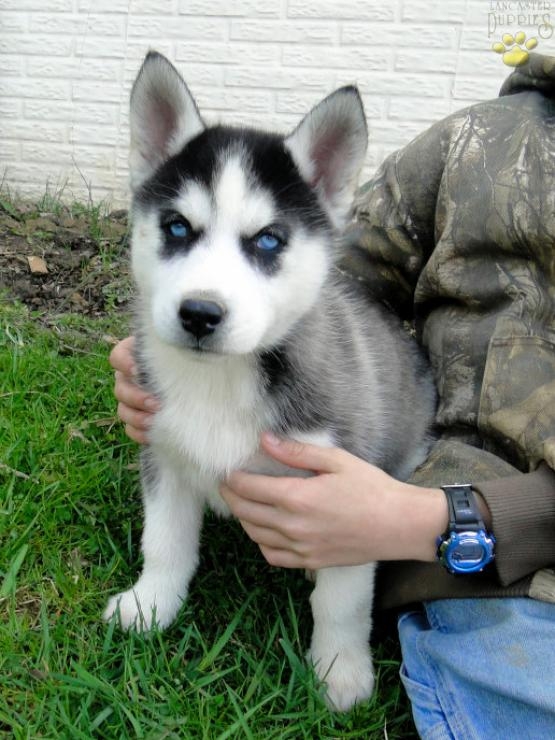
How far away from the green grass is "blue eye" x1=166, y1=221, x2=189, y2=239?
1201mm

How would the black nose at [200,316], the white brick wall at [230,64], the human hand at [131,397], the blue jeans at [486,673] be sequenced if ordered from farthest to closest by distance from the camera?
the white brick wall at [230,64]
the human hand at [131,397]
the blue jeans at [486,673]
the black nose at [200,316]

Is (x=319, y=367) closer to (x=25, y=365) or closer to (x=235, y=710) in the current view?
(x=235, y=710)

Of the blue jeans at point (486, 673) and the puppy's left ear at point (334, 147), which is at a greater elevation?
the puppy's left ear at point (334, 147)

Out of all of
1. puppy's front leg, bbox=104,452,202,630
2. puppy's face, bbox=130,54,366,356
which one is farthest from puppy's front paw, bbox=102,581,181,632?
puppy's face, bbox=130,54,366,356

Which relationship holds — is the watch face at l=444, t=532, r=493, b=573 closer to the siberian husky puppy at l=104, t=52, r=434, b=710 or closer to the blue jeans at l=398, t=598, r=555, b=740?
the blue jeans at l=398, t=598, r=555, b=740

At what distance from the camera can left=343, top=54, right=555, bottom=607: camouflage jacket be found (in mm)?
2469

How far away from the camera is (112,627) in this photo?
2320mm

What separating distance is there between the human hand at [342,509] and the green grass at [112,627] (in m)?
0.41

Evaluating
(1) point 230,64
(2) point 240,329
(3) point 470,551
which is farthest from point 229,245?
(1) point 230,64

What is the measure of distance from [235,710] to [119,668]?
14.6 inches

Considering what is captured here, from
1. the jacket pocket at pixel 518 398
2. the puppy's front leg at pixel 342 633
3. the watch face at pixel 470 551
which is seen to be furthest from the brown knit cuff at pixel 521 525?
the puppy's front leg at pixel 342 633

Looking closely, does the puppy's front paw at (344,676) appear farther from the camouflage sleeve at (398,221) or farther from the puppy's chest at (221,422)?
the camouflage sleeve at (398,221)

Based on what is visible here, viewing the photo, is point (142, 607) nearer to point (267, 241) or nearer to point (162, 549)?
point (162, 549)

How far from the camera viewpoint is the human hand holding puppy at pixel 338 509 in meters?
2.19
